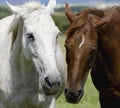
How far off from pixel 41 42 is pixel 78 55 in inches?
20.8

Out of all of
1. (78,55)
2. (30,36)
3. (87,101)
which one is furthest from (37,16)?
(87,101)

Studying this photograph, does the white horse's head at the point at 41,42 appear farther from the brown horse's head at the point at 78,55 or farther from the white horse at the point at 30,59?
the brown horse's head at the point at 78,55

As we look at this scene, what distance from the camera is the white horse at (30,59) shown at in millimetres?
6676

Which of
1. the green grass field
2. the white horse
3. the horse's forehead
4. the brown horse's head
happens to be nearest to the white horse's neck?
the white horse

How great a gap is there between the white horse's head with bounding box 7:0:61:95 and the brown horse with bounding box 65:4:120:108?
27 cm

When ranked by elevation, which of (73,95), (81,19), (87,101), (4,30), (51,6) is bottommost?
(87,101)

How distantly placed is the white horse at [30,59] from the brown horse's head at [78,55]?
0.18 metres

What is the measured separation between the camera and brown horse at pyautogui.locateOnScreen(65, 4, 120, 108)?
6859mm

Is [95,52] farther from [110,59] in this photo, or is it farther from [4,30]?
[4,30]

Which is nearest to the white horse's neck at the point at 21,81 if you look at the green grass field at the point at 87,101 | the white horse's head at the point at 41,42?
the white horse's head at the point at 41,42

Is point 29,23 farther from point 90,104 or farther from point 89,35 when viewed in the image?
point 90,104

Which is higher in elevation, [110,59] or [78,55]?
[78,55]

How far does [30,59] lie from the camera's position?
7.13 m

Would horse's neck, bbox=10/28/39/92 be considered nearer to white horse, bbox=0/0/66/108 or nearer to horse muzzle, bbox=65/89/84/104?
white horse, bbox=0/0/66/108
